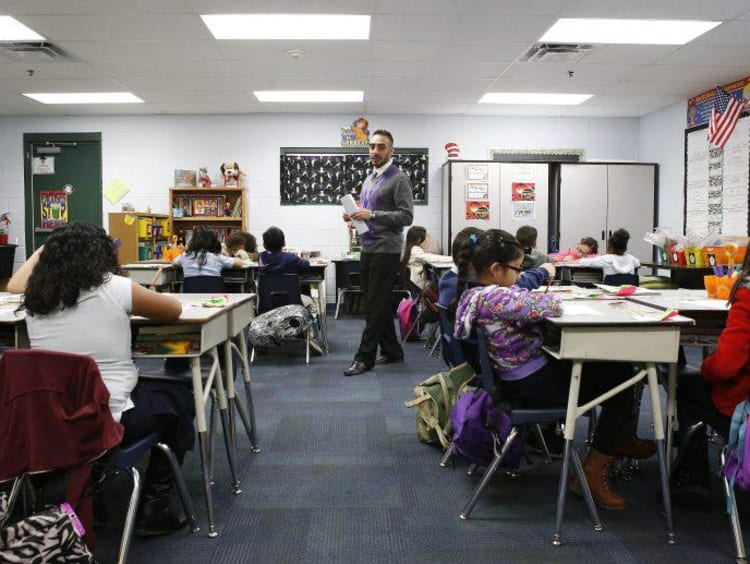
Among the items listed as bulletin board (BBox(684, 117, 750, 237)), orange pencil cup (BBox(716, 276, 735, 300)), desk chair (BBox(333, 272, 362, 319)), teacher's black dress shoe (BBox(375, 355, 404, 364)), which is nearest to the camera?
orange pencil cup (BBox(716, 276, 735, 300))

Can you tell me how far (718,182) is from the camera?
641 centimetres

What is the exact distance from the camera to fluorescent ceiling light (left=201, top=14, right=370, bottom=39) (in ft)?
14.6

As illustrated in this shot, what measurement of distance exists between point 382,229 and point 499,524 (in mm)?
2453

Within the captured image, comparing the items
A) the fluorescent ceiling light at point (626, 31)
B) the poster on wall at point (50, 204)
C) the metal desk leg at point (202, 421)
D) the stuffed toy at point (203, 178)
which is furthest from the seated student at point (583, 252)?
the poster on wall at point (50, 204)

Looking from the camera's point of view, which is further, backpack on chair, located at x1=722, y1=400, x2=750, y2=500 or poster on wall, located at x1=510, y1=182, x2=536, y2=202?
poster on wall, located at x1=510, y1=182, x2=536, y2=202

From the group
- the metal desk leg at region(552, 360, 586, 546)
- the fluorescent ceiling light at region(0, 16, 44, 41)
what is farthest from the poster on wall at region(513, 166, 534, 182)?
the metal desk leg at region(552, 360, 586, 546)

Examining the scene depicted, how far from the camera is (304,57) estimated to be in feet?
17.7

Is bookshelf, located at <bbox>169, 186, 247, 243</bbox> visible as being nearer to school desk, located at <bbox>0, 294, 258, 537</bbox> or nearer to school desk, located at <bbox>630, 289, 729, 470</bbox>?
school desk, located at <bbox>0, 294, 258, 537</bbox>

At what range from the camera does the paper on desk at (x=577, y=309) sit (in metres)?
2.14

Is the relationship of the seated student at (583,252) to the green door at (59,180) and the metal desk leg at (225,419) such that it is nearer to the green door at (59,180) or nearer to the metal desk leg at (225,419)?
the metal desk leg at (225,419)

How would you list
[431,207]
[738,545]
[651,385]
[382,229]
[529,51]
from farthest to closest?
[431,207] → [529,51] → [382,229] → [651,385] → [738,545]

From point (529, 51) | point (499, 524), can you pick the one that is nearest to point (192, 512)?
point (499, 524)

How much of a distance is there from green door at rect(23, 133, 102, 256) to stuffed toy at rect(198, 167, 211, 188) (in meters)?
1.32

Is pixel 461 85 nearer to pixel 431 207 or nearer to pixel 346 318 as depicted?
pixel 431 207
